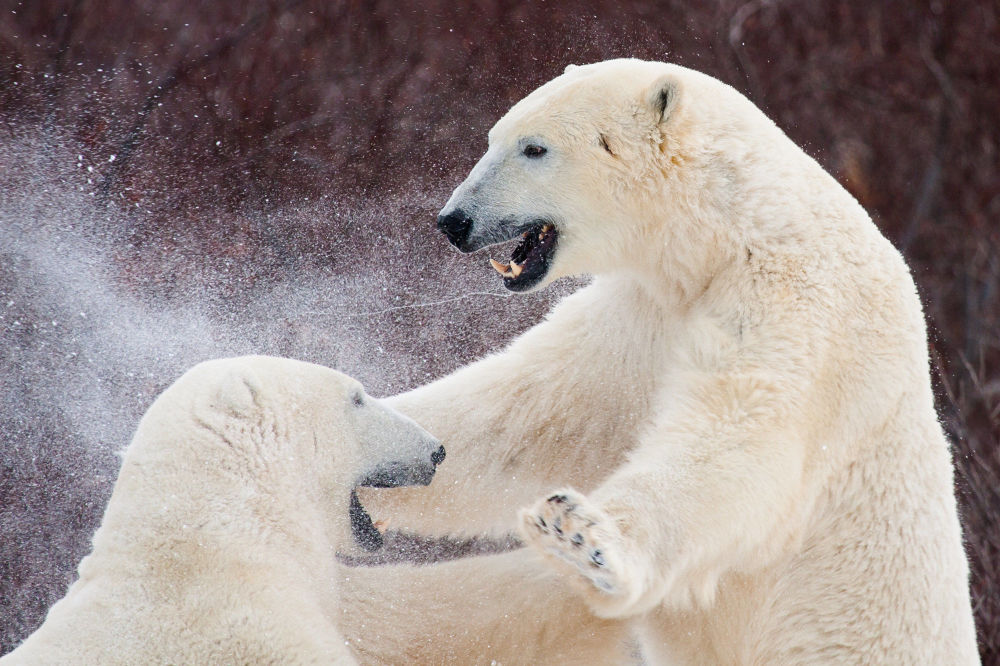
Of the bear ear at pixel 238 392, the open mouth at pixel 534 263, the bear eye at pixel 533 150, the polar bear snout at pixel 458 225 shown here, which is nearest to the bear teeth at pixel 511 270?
the open mouth at pixel 534 263

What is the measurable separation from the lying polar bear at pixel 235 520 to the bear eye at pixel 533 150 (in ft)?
2.54

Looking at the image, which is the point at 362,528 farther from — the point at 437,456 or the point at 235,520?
the point at 235,520

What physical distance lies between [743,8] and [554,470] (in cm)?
583

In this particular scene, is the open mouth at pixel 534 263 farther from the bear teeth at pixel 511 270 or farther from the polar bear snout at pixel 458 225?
the polar bear snout at pixel 458 225

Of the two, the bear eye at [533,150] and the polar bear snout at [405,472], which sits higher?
the bear eye at [533,150]

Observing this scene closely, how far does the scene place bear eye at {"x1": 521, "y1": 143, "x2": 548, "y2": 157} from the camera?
2967 mm

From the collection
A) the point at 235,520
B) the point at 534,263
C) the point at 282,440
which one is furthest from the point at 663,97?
the point at 235,520

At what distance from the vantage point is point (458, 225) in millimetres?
2982

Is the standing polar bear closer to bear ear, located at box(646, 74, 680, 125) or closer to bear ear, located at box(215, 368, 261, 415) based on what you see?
bear ear, located at box(646, 74, 680, 125)

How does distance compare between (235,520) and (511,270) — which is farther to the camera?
(511,270)

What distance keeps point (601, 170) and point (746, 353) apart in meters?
0.60

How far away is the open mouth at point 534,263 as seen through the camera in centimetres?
303

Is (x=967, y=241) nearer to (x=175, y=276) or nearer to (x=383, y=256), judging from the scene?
(x=383, y=256)

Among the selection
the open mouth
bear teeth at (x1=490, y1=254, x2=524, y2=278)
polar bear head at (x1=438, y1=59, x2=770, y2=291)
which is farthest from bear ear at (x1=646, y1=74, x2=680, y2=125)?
bear teeth at (x1=490, y1=254, x2=524, y2=278)
